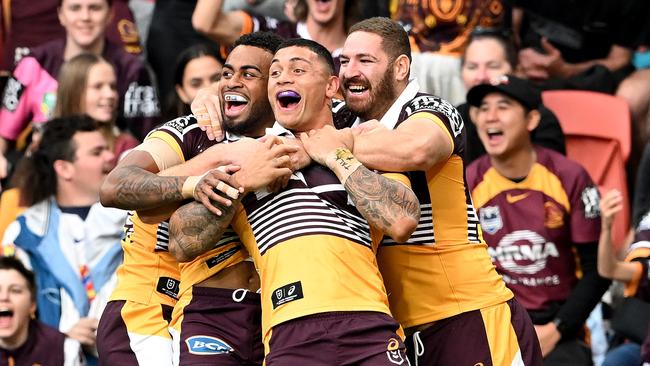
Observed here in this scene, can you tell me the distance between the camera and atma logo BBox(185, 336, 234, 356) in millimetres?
6578

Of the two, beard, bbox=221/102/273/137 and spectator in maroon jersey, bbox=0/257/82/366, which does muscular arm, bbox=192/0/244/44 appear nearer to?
spectator in maroon jersey, bbox=0/257/82/366

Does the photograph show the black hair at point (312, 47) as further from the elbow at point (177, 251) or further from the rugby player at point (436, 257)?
the elbow at point (177, 251)

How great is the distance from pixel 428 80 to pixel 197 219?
13.7 feet

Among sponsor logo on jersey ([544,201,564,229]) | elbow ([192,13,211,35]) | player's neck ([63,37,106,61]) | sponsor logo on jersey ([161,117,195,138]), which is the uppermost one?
player's neck ([63,37,106,61])

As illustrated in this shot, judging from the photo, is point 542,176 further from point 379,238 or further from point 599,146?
point 379,238

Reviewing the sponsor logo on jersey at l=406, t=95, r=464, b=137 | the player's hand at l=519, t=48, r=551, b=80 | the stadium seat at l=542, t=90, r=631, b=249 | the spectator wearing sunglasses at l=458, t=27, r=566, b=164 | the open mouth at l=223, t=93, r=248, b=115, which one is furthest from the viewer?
the player's hand at l=519, t=48, r=551, b=80

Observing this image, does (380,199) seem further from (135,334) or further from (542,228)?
(542,228)

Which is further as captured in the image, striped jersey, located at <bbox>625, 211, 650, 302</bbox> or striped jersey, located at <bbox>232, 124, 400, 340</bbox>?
striped jersey, located at <bbox>625, 211, 650, 302</bbox>

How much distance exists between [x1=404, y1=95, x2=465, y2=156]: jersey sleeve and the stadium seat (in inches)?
131

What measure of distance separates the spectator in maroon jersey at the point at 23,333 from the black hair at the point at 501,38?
3314mm

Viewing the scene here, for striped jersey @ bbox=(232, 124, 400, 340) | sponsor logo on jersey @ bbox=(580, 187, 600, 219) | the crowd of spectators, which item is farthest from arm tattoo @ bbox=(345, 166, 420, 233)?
sponsor logo on jersey @ bbox=(580, 187, 600, 219)

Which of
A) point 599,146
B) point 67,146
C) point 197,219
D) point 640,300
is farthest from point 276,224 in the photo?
point 599,146

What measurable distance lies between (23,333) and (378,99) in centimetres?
307

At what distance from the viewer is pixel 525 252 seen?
8828mm
